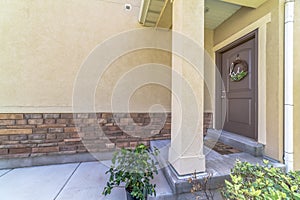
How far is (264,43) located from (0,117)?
4.67 meters

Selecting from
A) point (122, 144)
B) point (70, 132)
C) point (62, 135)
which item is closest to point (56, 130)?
point (62, 135)

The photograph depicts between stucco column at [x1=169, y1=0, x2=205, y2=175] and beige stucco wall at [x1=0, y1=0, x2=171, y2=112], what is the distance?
69.0 inches

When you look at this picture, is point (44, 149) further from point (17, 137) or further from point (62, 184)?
point (62, 184)

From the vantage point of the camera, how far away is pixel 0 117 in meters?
2.70

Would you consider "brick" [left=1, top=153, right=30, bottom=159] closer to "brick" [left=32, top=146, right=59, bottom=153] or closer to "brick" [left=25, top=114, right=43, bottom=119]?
"brick" [left=32, top=146, right=59, bottom=153]

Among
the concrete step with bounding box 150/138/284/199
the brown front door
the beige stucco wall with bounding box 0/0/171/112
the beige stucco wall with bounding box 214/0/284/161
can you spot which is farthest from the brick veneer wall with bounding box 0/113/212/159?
the beige stucco wall with bounding box 214/0/284/161

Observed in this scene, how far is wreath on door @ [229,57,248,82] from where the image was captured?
2.98 m

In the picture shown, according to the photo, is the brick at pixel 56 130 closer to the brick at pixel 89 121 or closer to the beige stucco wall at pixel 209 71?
the brick at pixel 89 121

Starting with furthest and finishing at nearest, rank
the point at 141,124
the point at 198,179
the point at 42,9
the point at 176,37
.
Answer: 1. the point at 141,124
2. the point at 42,9
3. the point at 176,37
4. the point at 198,179

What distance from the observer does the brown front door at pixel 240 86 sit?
2.81 meters

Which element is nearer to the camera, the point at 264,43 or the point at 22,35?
the point at 264,43

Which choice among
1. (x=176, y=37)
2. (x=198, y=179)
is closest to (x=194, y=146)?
(x=198, y=179)

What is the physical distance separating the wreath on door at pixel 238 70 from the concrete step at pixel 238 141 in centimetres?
116

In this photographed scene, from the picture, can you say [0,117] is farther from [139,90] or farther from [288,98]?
[288,98]
